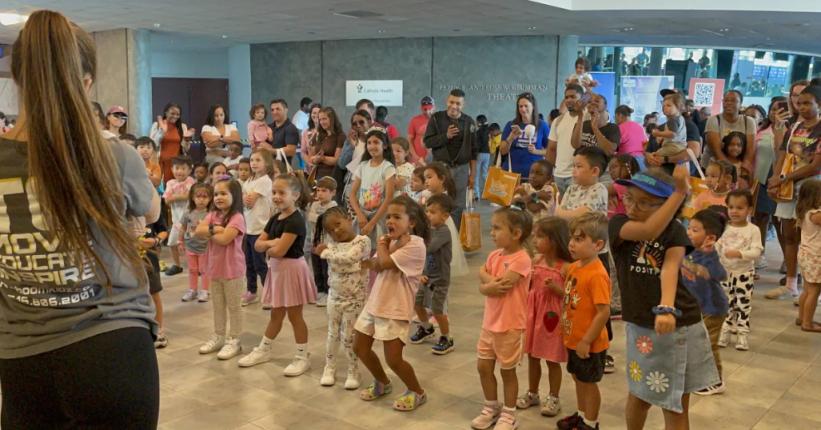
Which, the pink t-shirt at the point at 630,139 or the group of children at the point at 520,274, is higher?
the pink t-shirt at the point at 630,139

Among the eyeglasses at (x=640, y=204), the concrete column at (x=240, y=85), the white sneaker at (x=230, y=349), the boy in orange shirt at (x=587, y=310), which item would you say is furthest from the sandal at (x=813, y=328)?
the concrete column at (x=240, y=85)

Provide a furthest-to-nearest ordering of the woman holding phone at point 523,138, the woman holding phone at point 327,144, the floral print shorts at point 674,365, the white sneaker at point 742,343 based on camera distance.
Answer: the woman holding phone at point 523,138
the woman holding phone at point 327,144
the white sneaker at point 742,343
the floral print shorts at point 674,365

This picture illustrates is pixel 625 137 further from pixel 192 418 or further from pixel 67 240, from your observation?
pixel 67 240

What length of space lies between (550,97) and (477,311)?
10243mm

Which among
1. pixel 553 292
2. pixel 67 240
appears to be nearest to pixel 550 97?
pixel 553 292

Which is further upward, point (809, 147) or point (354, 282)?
point (809, 147)

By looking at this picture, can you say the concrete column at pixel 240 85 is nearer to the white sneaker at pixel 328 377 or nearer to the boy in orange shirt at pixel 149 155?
the boy in orange shirt at pixel 149 155

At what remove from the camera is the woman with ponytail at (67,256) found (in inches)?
60.2

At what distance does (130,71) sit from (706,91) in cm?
1227

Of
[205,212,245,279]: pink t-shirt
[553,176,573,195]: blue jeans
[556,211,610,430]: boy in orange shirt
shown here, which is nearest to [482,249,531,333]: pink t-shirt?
[556,211,610,430]: boy in orange shirt

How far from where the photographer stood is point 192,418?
3.72m

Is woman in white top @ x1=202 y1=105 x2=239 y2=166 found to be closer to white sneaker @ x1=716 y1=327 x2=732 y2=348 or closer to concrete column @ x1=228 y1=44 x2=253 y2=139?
white sneaker @ x1=716 y1=327 x2=732 y2=348

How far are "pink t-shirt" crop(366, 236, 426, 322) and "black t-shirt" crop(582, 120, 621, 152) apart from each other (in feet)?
8.49

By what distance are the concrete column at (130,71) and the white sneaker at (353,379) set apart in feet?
37.3
